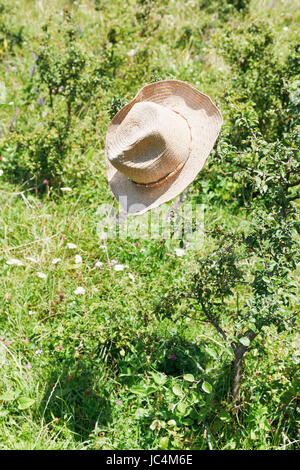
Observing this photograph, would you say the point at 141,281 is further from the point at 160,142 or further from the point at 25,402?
the point at 160,142

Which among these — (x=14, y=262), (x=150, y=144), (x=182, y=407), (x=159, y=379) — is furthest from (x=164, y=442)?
(x=14, y=262)

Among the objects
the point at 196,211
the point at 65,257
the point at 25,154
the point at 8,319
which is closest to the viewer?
the point at 8,319

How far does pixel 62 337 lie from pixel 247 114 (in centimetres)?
208

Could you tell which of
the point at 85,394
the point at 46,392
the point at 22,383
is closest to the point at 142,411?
the point at 85,394

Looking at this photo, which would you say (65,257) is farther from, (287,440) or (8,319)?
(287,440)

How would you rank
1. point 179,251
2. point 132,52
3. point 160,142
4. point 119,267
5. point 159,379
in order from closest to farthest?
1. point 160,142
2. point 159,379
3. point 119,267
4. point 179,251
5. point 132,52

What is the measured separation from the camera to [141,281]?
3605 millimetres

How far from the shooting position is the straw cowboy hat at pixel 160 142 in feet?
8.19

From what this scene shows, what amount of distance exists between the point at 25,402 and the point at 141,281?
1.37 m

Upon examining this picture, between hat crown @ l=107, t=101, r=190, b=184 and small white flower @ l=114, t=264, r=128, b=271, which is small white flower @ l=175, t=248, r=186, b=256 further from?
hat crown @ l=107, t=101, r=190, b=184

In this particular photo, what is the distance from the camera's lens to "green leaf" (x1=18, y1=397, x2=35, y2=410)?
2.71m

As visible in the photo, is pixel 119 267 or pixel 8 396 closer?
pixel 8 396

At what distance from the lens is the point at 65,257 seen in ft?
12.8

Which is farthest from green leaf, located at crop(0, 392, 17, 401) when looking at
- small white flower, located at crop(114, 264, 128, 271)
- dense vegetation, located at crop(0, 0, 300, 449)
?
small white flower, located at crop(114, 264, 128, 271)
